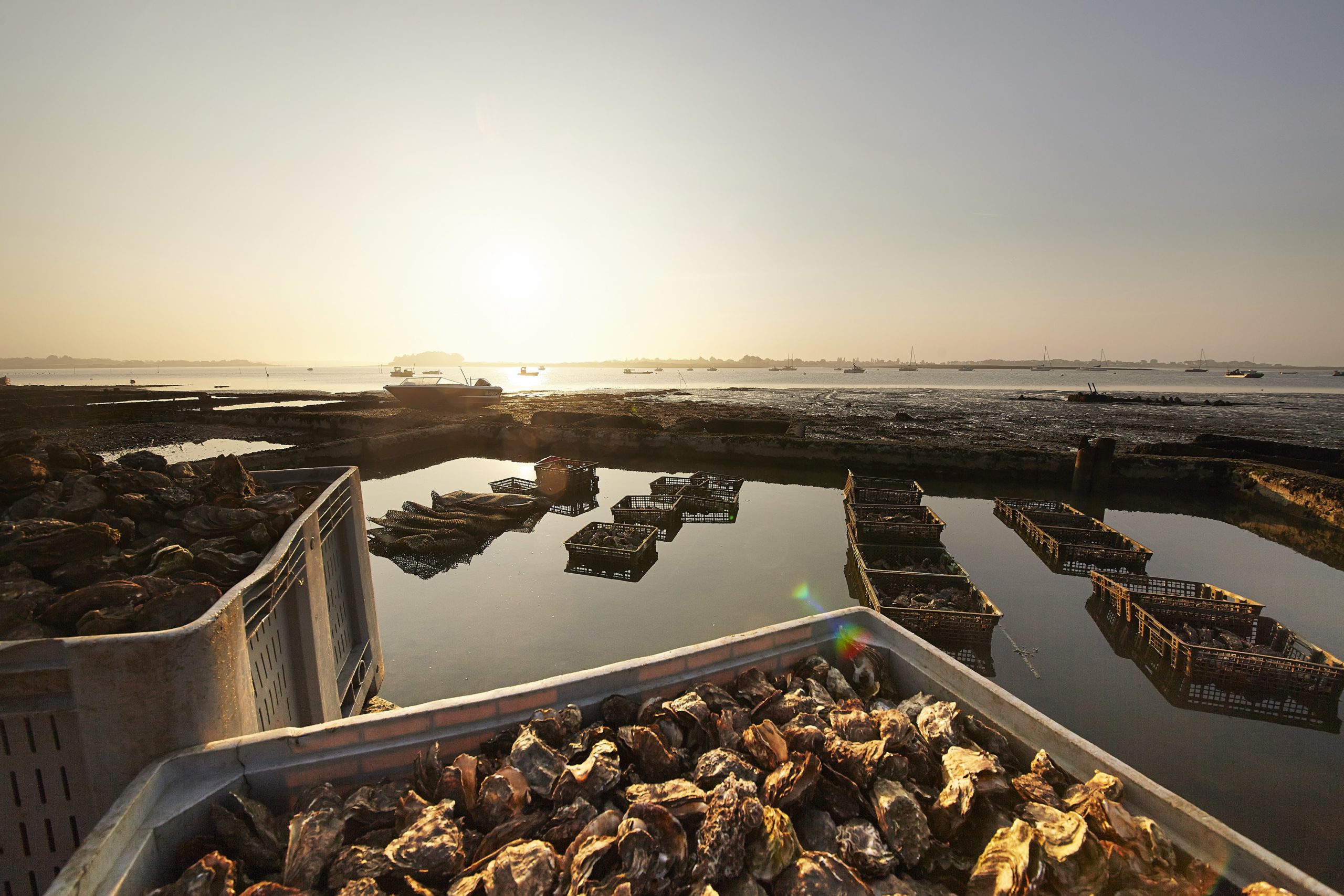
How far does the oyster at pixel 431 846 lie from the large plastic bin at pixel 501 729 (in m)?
0.32

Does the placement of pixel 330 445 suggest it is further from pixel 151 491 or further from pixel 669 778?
pixel 669 778

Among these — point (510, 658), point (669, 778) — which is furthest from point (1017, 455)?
point (669, 778)

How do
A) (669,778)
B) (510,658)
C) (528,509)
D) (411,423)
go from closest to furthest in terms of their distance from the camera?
(669,778), (510,658), (528,509), (411,423)

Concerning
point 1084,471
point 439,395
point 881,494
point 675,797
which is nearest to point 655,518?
point 881,494

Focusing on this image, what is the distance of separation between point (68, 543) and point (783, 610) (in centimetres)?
767

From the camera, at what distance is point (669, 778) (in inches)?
93.4

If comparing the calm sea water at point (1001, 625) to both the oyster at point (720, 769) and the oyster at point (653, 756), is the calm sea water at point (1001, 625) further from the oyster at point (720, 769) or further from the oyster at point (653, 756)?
the oyster at point (720, 769)

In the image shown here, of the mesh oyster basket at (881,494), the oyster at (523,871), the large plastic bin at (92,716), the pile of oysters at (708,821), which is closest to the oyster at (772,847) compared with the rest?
the pile of oysters at (708,821)

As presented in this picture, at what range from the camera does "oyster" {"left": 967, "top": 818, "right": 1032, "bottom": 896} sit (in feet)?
5.95

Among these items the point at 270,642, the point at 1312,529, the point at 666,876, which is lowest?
the point at 1312,529

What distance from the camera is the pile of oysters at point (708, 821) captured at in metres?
1.83

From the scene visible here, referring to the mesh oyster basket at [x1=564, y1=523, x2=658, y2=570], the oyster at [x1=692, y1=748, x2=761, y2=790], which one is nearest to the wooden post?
the mesh oyster basket at [x1=564, y1=523, x2=658, y2=570]

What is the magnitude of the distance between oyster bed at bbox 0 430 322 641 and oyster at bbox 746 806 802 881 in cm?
276

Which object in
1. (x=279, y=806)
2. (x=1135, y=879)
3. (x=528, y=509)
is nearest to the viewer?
(x=1135, y=879)
